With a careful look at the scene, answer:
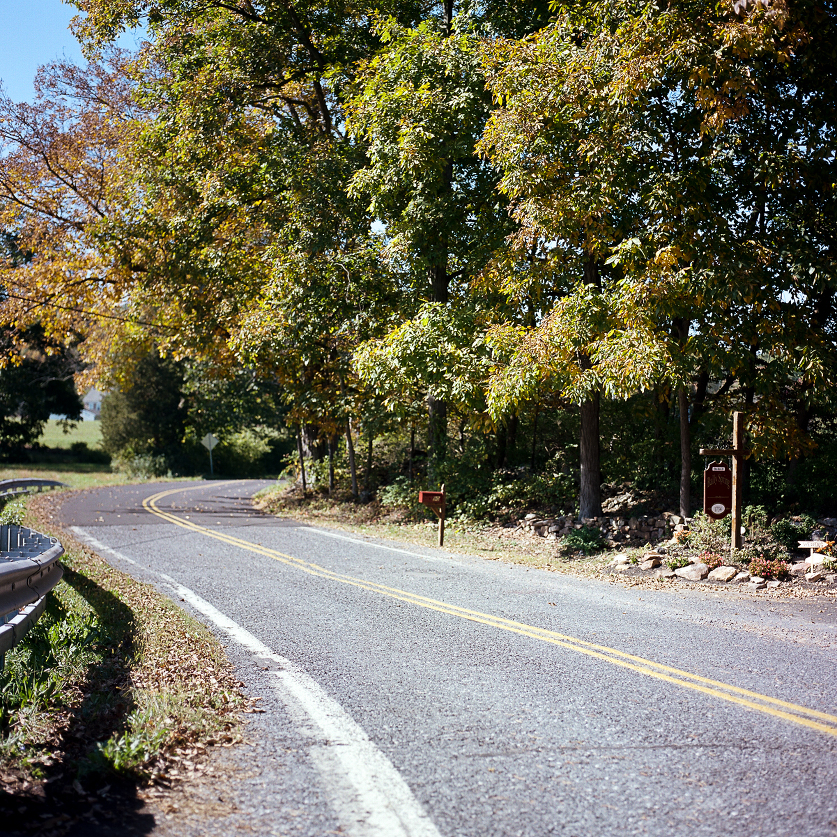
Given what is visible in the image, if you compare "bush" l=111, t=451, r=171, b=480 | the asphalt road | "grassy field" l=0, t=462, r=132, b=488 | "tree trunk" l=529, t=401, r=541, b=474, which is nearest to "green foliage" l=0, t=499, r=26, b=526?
"grassy field" l=0, t=462, r=132, b=488

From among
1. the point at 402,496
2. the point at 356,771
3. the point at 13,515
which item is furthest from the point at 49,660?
the point at 402,496

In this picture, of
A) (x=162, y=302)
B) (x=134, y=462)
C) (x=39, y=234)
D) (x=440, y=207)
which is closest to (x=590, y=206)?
(x=440, y=207)

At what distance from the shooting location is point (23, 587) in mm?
5637

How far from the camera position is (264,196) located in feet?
66.3

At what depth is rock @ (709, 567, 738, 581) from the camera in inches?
390

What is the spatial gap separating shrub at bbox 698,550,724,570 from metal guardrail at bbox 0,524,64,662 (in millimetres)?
8094

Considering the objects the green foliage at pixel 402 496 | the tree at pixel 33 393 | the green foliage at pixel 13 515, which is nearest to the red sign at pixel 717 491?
the green foliage at pixel 402 496

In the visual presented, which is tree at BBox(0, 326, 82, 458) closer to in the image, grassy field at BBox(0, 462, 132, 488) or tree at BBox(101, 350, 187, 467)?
grassy field at BBox(0, 462, 132, 488)

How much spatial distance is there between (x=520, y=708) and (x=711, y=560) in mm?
6532

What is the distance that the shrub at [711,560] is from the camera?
1035 centimetres

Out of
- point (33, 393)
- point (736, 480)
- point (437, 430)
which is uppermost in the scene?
point (33, 393)

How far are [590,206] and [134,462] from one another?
34.0 meters

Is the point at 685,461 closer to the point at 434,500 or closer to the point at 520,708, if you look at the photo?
the point at 434,500

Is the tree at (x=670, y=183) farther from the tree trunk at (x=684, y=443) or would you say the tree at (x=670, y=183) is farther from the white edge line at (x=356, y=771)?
the white edge line at (x=356, y=771)
